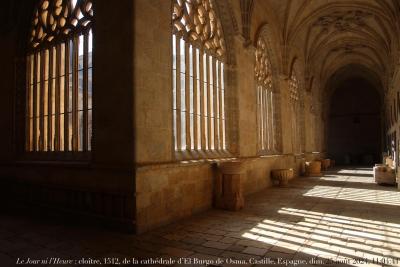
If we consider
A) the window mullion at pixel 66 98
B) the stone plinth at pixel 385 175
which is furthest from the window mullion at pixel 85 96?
the stone plinth at pixel 385 175

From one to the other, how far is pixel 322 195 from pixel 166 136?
15.5ft

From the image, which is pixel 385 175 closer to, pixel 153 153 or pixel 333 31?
pixel 333 31

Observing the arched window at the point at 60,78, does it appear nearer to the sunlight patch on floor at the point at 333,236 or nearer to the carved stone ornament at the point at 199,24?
the carved stone ornament at the point at 199,24

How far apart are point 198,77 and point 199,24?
1147mm

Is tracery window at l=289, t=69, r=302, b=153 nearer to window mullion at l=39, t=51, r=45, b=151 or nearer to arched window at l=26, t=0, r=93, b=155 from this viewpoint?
arched window at l=26, t=0, r=93, b=155

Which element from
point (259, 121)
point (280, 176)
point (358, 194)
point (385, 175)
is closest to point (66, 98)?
point (259, 121)

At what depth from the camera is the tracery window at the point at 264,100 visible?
9852 mm

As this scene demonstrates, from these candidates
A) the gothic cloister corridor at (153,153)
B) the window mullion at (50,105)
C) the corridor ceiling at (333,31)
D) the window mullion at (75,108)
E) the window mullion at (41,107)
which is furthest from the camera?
the corridor ceiling at (333,31)

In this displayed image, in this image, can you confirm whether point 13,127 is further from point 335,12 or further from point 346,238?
point 335,12

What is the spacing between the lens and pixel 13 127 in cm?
682

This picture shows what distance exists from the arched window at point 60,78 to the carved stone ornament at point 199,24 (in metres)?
1.62

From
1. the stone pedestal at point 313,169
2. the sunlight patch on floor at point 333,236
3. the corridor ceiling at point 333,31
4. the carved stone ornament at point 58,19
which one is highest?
the corridor ceiling at point 333,31

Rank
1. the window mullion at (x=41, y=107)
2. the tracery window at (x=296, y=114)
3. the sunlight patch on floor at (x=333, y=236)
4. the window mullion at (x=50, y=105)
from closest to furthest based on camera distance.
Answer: the sunlight patch on floor at (x=333, y=236) < the window mullion at (x=50, y=105) < the window mullion at (x=41, y=107) < the tracery window at (x=296, y=114)

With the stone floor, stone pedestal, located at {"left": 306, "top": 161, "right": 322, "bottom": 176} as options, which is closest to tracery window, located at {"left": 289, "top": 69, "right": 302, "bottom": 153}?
stone pedestal, located at {"left": 306, "top": 161, "right": 322, "bottom": 176}
